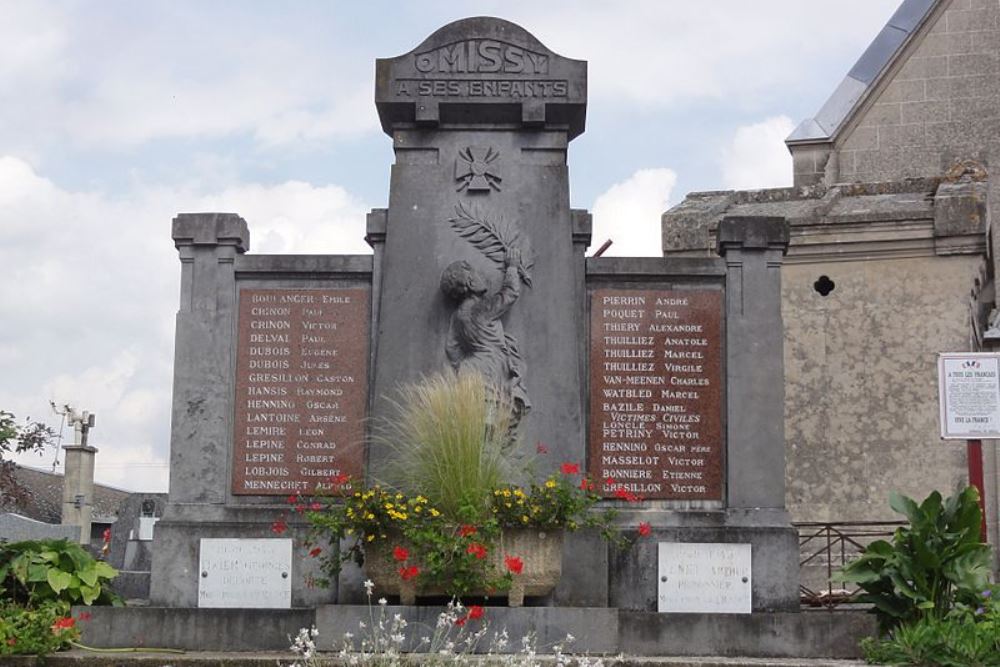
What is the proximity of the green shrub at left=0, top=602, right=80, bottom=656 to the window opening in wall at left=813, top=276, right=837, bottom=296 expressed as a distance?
9.90 metres

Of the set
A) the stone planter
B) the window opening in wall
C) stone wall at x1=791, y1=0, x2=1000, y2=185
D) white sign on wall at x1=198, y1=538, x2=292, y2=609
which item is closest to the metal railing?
the window opening in wall

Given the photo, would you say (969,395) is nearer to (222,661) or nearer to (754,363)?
(754,363)

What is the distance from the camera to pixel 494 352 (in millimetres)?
11047

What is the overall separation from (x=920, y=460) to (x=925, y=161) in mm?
6248

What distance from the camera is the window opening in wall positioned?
16984mm

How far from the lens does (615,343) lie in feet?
37.6

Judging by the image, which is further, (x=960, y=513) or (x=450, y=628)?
(x=960, y=513)

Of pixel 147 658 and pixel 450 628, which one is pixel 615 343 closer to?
pixel 450 628

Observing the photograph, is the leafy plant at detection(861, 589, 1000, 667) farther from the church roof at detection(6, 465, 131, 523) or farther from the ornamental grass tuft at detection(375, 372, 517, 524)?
the church roof at detection(6, 465, 131, 523)

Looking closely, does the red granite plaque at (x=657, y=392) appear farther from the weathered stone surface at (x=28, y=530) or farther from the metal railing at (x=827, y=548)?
the weathered stone surface at (x=28, y=530)

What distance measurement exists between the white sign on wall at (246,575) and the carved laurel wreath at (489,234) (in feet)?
8.89

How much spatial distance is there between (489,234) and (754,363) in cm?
228

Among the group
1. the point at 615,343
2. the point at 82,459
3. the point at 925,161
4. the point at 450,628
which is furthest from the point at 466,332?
the point at 82,459

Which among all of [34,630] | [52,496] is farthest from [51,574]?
[52,496]
